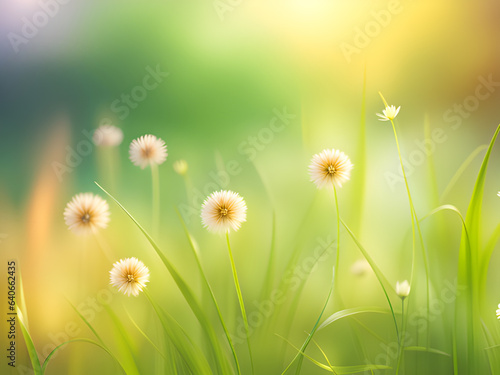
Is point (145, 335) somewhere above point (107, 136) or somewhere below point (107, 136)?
below

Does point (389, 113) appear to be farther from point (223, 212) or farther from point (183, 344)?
point (183, 344)

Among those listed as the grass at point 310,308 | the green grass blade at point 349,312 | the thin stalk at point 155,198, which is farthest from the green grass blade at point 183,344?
the green grass blade at point 349,312

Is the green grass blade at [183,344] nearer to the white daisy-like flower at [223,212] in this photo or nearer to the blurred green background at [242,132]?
the blurred green background at [242,132]

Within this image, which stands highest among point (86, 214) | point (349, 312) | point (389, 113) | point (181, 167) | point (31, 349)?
point (389, 113)

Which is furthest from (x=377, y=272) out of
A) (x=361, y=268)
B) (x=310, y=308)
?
(x=310, y=308)

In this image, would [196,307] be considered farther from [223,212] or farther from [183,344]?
[223,212]

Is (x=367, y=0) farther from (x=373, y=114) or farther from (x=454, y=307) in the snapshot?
(x=454, y=307)

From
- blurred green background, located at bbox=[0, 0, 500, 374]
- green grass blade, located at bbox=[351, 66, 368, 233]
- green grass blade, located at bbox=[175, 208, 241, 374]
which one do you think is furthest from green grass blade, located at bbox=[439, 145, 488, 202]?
green grass blade, located at bbox=[175, 208, 241, 374]
